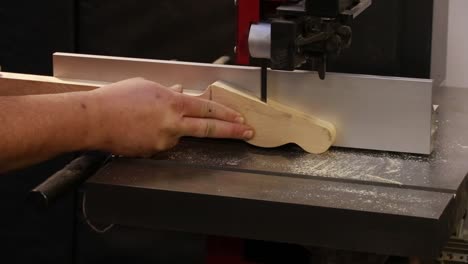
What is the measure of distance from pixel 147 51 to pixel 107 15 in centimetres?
16

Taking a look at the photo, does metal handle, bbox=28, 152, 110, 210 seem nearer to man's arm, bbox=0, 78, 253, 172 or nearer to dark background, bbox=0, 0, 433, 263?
man's arm, bbox=0, 78, 253, 172

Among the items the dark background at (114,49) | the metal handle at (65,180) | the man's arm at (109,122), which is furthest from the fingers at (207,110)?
the dark background at (114,49)

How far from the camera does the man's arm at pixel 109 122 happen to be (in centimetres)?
144

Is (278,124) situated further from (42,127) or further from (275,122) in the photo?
(42,127)

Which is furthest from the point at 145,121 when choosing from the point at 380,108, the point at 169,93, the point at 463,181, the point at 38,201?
the point at 463,181

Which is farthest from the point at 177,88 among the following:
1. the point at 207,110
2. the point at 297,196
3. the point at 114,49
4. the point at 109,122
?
the point at 114,49

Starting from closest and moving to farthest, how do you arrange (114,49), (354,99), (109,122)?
(109,122) → (354,99) → (114,49)

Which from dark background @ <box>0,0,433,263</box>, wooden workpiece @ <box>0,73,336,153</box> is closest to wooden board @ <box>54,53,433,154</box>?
wooden workpiece @ <box>0,73,336,153</box>

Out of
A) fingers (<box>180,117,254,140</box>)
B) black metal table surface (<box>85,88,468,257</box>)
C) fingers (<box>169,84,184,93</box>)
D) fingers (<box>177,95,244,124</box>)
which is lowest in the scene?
black metal table surface (<box>85,88,468,257</box>)

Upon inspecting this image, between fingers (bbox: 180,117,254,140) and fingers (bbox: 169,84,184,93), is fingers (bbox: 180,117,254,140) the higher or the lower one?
the lower one

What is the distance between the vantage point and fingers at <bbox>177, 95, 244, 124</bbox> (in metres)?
1.58

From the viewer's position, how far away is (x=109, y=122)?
4.95 ft

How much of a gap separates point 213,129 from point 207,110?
37 millimetres

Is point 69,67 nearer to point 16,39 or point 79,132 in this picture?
point 79,132
